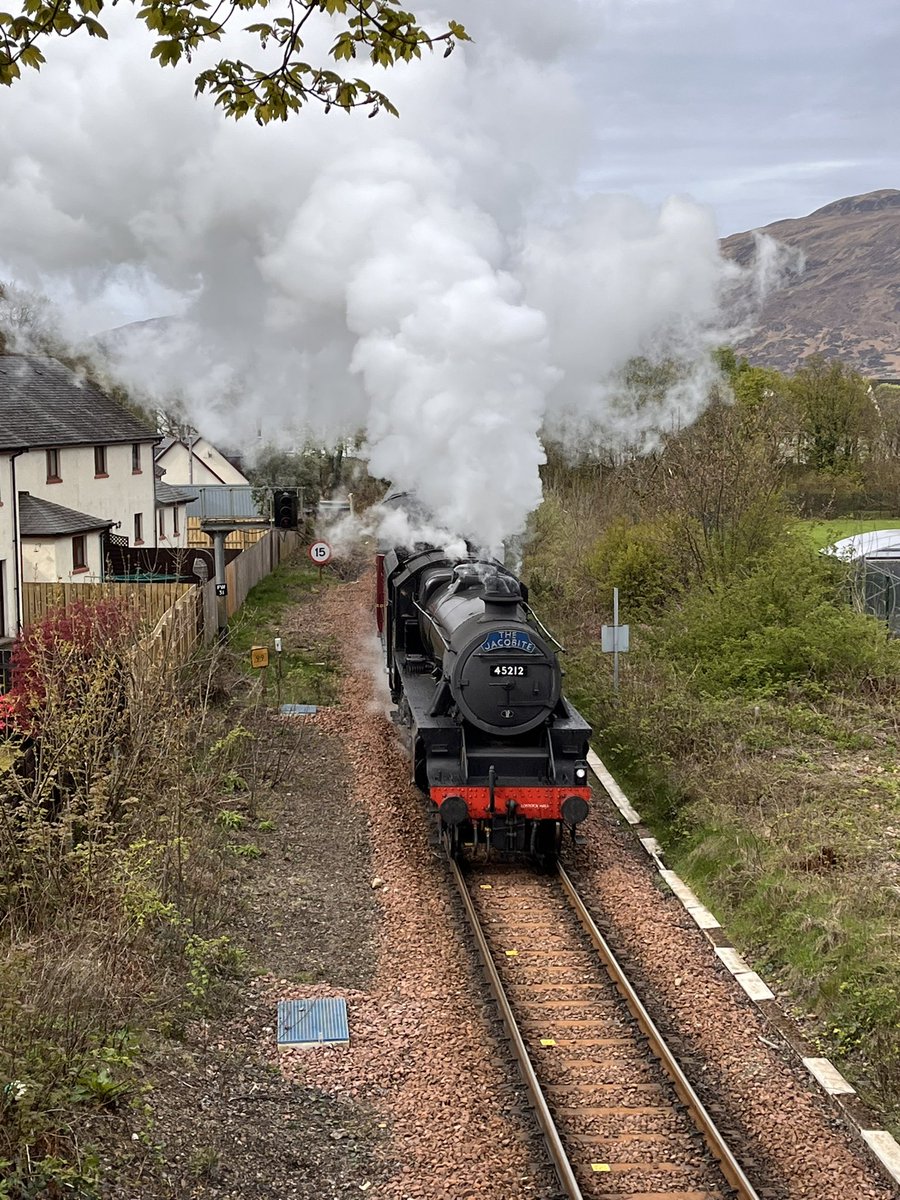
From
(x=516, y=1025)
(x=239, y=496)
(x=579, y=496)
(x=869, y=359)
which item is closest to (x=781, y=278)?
(x=516, y=1025)

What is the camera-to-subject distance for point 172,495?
1256 inches

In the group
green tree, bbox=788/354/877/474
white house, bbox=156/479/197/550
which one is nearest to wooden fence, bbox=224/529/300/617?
white house, bbox=156/479/197/550

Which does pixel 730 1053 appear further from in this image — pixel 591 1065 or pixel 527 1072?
pixel 527 1072

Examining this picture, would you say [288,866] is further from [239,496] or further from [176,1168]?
[239,496]

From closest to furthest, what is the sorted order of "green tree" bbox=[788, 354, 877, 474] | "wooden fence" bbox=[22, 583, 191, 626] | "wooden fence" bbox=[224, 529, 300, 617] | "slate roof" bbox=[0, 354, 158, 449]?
"wooden fence" bbox=[22, 583, 191, 626], "slate roof" bbox=[0, 354, 158, 449], "wooden fence" bbox=[224, 529, 300, 617], "green tree" bbox=[788, 354, 877, 474]

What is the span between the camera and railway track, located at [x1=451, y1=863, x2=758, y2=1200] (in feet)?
19.7

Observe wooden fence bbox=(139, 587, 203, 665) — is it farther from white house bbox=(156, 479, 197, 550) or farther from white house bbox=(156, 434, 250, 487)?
white house bbox=(156, 434, 250, 487)

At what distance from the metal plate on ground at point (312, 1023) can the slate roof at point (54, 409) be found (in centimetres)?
1588

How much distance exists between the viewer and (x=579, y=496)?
1129 inches

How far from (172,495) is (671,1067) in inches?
1070

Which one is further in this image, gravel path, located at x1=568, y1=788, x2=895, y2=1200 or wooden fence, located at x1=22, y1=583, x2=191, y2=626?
wooden fence, located at x1=22, y1=583, x2=191, y2=626

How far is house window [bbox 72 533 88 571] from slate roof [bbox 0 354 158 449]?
79.9 inches

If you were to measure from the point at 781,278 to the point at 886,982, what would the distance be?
9.13 meters

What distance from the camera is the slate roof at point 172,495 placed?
30.9 m
